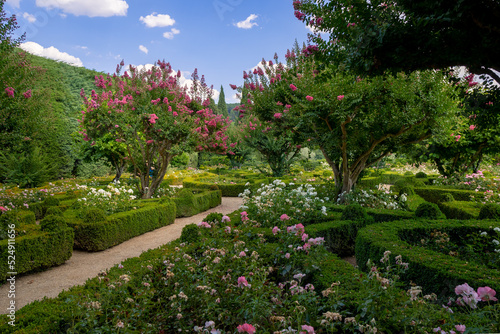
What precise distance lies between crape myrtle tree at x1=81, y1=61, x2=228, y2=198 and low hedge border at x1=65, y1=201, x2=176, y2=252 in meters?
2.15

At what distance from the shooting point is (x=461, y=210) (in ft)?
22.4

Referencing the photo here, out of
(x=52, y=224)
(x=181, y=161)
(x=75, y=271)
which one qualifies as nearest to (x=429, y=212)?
(x=75, y=271)

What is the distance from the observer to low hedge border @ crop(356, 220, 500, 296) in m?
3.00

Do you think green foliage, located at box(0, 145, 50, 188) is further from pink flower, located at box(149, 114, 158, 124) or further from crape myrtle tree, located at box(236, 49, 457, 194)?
crape myrtle tree, located at box(236, 49, 457, 194)

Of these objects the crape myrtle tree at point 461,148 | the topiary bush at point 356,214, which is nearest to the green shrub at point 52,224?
the topiary bush at point 356,214

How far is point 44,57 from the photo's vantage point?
17.7 metres

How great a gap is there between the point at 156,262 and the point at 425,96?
701 centimetres

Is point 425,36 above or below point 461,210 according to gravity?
above

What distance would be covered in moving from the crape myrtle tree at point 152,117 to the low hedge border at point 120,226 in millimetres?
2146

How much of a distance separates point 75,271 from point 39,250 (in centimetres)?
71

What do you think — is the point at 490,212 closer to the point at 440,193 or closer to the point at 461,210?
the point at 461,210

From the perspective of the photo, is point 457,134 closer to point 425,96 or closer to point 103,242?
point 425,96

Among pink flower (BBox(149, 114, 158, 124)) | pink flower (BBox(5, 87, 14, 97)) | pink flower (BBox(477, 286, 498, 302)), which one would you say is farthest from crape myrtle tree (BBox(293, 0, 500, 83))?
pink flower (BBox(5, 87, 14, 97))

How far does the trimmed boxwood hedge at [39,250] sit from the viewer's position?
4629 mm
